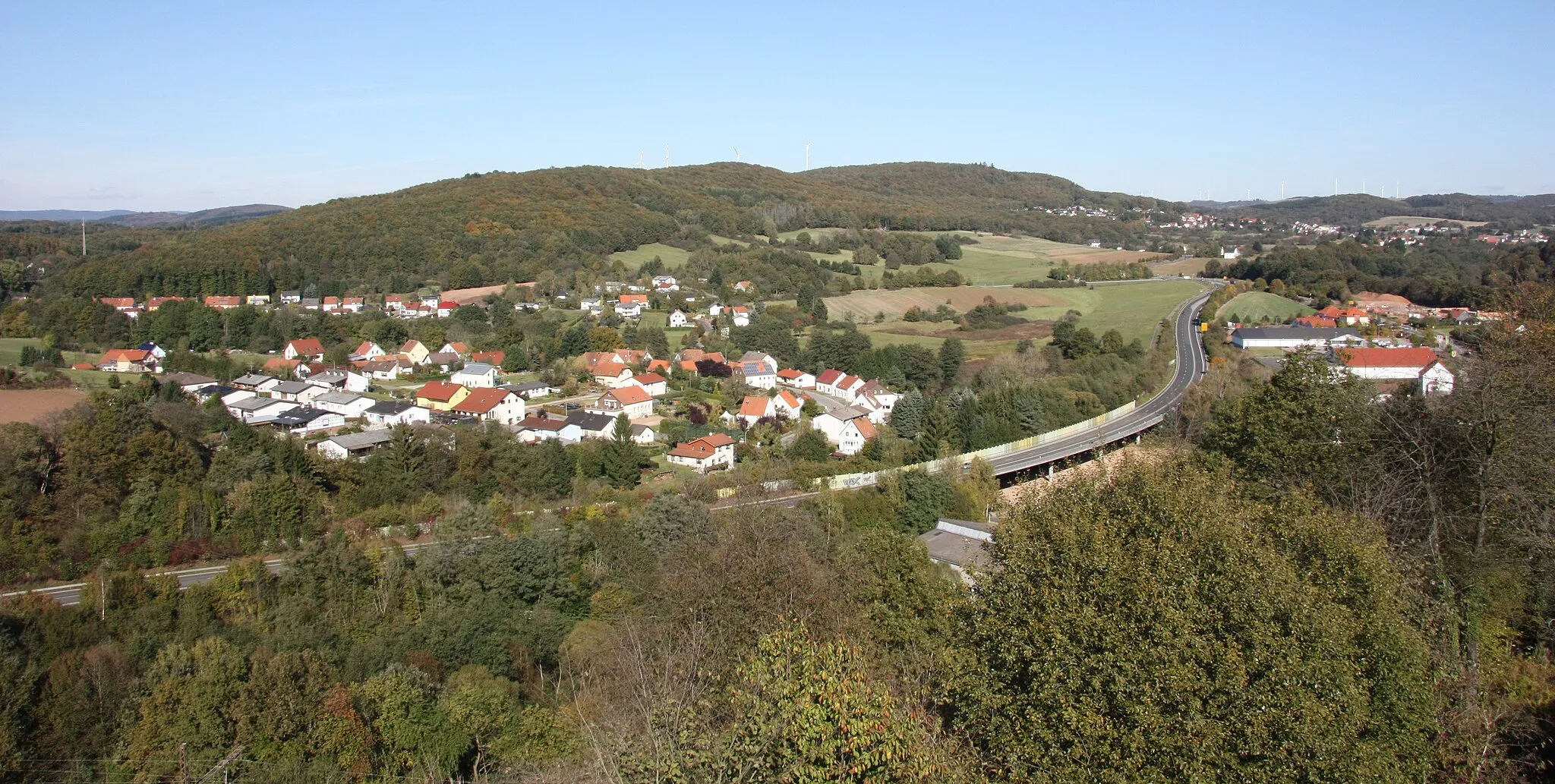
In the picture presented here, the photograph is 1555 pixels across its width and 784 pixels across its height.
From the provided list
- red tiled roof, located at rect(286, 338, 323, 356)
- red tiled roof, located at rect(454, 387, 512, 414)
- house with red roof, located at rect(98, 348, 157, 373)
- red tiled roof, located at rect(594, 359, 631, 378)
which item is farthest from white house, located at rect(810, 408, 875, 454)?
house with red roof, located at rect(98, 348, 157, 373)

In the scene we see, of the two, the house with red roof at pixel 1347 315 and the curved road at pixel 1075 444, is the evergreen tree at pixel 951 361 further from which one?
the house with red roof at pixel 1347 315

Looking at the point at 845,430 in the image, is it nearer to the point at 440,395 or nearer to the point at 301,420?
the point at 440,395

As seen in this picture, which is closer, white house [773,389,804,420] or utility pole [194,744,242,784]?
utility pole [194,744,242,784]

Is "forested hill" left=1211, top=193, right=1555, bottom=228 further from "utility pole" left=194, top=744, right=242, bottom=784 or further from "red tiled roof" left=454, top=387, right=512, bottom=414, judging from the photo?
"utility pole" left=194, top=744, right=242, bottom=784

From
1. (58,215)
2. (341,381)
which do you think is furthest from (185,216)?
(341,381)

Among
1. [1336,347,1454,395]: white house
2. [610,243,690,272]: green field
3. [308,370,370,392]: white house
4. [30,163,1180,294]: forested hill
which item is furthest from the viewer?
[610,243,690,272]: green field

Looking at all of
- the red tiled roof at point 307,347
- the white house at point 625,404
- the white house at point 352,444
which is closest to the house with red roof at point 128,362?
the red tiled roof at point 307,347
